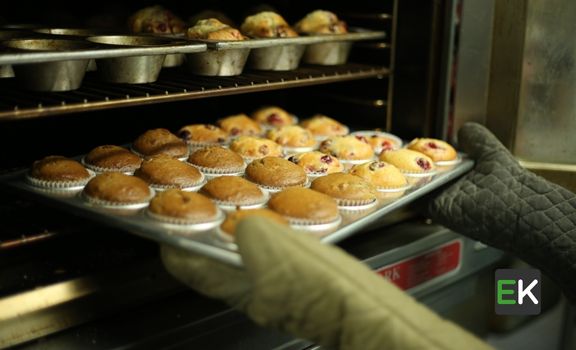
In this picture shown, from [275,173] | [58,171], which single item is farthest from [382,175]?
[58,171]

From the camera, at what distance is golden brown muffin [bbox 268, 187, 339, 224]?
165cm

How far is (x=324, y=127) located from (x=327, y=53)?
26 centimetres

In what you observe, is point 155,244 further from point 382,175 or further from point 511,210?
point 511,210

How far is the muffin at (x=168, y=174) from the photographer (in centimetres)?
181

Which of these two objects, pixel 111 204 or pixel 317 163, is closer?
pixel 111 204

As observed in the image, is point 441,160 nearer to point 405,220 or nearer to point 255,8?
point 405,220

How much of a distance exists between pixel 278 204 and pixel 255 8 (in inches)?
39.1

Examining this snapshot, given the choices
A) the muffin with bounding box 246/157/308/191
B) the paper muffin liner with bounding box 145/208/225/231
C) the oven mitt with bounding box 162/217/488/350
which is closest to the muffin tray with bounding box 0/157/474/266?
the paper muffin liner with bounding box 145/208/225/231

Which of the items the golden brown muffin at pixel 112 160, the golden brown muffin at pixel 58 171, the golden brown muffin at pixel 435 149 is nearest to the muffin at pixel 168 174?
the golden brown muffin at pixel 112 160

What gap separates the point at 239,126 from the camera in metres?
2.40

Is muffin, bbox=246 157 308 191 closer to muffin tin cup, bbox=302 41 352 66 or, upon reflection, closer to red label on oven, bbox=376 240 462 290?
red label on oven, bbox=376 240 462 290

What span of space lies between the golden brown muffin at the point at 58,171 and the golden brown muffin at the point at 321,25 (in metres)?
0.94

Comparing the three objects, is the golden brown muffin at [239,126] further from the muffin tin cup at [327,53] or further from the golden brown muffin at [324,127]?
the muffin tin cup at [327,53]

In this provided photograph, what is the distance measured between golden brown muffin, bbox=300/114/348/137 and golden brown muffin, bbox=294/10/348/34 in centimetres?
33
